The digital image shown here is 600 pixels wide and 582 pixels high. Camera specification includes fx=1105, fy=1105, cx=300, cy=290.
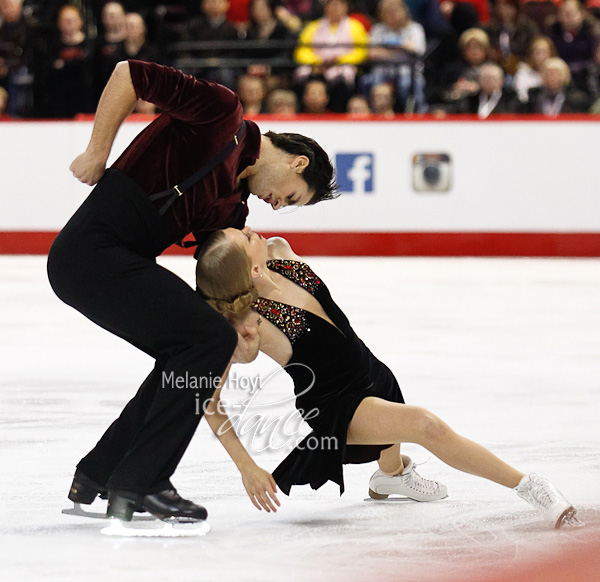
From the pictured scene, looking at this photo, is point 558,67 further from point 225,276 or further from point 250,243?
point 225,276

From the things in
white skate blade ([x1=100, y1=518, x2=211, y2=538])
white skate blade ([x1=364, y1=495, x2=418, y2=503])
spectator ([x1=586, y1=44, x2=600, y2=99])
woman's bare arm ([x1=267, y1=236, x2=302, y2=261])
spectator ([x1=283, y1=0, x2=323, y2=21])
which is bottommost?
white skate blade ([x1=364, y1=495, x2=418, y2=503])

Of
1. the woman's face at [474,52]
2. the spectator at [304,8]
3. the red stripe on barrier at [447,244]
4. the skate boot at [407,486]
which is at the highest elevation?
the spectator at [304,8]

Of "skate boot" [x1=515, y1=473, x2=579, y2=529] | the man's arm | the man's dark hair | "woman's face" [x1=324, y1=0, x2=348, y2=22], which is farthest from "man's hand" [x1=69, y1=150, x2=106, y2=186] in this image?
"woman's face" [x1=324, y1=0, x2=348, y2=22]

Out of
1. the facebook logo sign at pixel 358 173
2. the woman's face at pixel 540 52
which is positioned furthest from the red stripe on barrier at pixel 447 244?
the woman's face at pixel 540 52

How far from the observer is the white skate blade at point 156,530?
2.54 m

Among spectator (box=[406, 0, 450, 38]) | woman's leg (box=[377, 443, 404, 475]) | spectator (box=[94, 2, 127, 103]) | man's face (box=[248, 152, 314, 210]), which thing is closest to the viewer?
man's face (box=[248, 152, 314, 210])

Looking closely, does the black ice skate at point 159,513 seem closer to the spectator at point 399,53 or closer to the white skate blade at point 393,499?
the white skate blade at point 393,499

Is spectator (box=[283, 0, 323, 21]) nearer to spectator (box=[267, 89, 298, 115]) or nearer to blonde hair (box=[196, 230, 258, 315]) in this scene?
spectator (box=[267, 89, 298, 115])

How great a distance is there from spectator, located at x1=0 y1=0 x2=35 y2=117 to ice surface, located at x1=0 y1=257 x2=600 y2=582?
10.3 ft

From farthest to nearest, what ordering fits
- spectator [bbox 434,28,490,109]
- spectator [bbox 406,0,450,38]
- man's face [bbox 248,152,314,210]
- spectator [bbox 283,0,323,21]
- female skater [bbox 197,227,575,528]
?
spectator [bbox 283,0,323,21], spectator [bbox 406,0,450,38], spectator [bbox 434,28,490,109], man's face [bbox 248,152,314,210], female skater [bbox 197,227,575,528]

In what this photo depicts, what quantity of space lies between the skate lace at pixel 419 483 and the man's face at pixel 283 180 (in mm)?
762

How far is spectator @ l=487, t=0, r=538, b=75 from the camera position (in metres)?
9.16

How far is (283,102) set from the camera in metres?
8.71

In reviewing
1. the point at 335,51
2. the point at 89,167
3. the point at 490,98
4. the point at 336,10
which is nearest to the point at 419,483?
the point at 89,167
